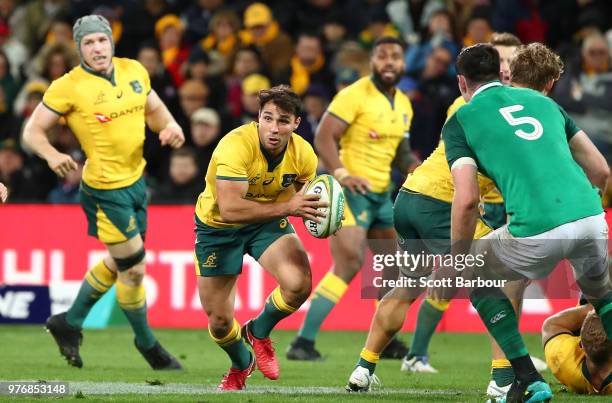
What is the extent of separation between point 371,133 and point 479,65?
379 cm

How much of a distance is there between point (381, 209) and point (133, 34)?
7.39 m

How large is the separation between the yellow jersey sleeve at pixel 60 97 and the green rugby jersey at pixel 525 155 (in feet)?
12.7

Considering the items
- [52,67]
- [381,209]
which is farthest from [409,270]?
[52,67]

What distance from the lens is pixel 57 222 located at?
13.3 metres

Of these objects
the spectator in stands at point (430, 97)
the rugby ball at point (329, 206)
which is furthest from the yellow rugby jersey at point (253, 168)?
the spectator in stands at point (430, 97)

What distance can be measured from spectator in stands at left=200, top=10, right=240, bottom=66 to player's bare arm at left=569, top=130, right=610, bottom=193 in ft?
31.6

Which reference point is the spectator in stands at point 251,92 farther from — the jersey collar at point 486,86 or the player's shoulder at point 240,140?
the jersey collar at point 486,86

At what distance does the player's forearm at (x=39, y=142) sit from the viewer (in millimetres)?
9438

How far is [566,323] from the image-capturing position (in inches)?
318

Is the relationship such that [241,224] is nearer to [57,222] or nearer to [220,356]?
[220,356]

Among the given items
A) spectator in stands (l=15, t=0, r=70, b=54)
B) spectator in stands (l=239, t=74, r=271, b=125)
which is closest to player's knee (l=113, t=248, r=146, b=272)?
spectator in stands (l=239, t=74, r=271, b=125)

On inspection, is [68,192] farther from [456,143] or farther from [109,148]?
[456,143]

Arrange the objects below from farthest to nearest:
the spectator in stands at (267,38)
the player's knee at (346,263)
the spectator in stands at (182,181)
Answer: the spectator in stands at (267,38) → the spectator in stands at (182,181) → the player's knee at (346,263)

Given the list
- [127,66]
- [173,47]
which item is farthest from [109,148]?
[173,47]
